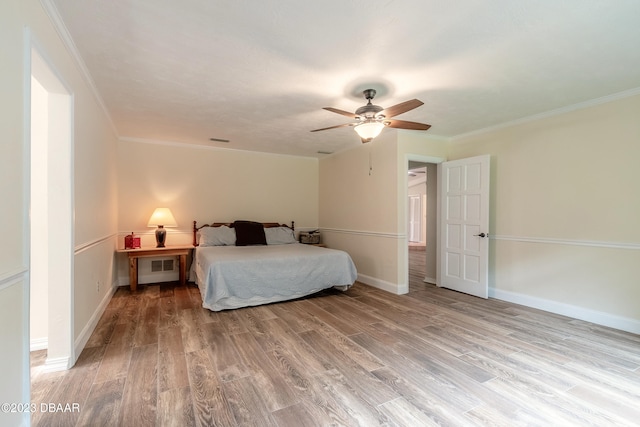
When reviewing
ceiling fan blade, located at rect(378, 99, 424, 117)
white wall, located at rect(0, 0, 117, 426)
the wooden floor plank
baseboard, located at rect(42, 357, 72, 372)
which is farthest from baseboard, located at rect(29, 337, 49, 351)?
ceiling fan blade, located at rect(378, 99, 424, 117)

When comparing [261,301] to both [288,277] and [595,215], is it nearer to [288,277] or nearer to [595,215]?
[288,277]

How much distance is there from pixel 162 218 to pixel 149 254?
0.59 meters

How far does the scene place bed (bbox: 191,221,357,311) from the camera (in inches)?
139

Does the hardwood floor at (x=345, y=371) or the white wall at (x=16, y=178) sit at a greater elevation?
the white wall at (x=16, y=178)

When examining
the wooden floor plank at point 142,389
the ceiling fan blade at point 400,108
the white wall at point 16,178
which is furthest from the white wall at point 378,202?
the white wall at point 16,178

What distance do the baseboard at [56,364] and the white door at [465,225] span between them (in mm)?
4642

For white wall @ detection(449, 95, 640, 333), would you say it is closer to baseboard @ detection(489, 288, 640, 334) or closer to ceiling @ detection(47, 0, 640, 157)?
baseboard @ detection(489, 288, 640, 334)

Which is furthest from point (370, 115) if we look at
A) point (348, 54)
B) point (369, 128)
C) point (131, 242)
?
point (131, 242)

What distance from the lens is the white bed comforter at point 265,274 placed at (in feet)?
11.6

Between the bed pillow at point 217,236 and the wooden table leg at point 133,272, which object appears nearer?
the wooden table leg at point 133,272

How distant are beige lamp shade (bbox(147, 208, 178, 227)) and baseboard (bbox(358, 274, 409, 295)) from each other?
330 cm

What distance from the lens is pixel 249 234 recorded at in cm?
520

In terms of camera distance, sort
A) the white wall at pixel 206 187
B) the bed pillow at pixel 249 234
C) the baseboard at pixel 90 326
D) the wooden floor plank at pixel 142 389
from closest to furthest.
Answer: the wooden floor plank at pixel 142 389 → the baseboard at pixel 90 326 → the white wall at pixel 206 187 → the bed pillow at pixel 249 234

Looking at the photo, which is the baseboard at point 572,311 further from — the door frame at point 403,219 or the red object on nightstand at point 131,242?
the red object on nightstand at point 131,242
